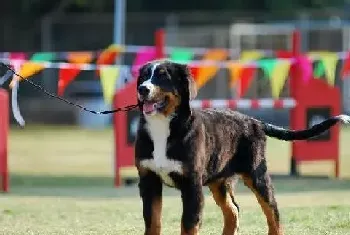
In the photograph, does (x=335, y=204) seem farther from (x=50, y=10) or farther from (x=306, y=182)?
(x=50, y=10)

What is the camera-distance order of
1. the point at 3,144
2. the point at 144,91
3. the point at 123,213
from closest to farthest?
the point at 144,91, the point at 123,213, the point at 3,144

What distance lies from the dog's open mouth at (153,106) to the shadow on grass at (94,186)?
6.02 metres

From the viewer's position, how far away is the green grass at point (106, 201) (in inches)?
459

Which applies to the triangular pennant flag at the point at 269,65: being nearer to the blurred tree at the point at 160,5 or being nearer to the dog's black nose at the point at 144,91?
the dog's black nose at the point at 144,91

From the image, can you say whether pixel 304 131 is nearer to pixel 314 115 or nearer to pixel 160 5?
pixel 314 115

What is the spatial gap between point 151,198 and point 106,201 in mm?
5150

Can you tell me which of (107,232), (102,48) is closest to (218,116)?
(107,232)

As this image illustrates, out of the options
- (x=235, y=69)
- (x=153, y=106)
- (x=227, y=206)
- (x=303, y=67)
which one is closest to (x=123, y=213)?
(x=227, y=206)

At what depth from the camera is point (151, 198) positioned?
374 inches

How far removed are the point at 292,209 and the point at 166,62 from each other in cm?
429

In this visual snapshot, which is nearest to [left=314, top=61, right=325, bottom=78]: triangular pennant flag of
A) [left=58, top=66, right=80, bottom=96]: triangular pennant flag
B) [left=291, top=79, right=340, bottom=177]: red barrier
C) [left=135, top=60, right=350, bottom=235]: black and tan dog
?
[left=291, top=79, right=340, bottom=177]: red barrier

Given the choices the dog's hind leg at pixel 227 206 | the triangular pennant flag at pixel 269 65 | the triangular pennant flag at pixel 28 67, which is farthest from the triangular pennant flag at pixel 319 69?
the dog's hind leg at pixel 227 206

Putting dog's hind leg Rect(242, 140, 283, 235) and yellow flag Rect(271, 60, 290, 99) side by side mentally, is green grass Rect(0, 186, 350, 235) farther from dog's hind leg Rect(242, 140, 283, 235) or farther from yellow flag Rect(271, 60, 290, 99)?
yellow flag Rect(271, 60, 290, 99)

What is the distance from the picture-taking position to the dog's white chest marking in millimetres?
9391
